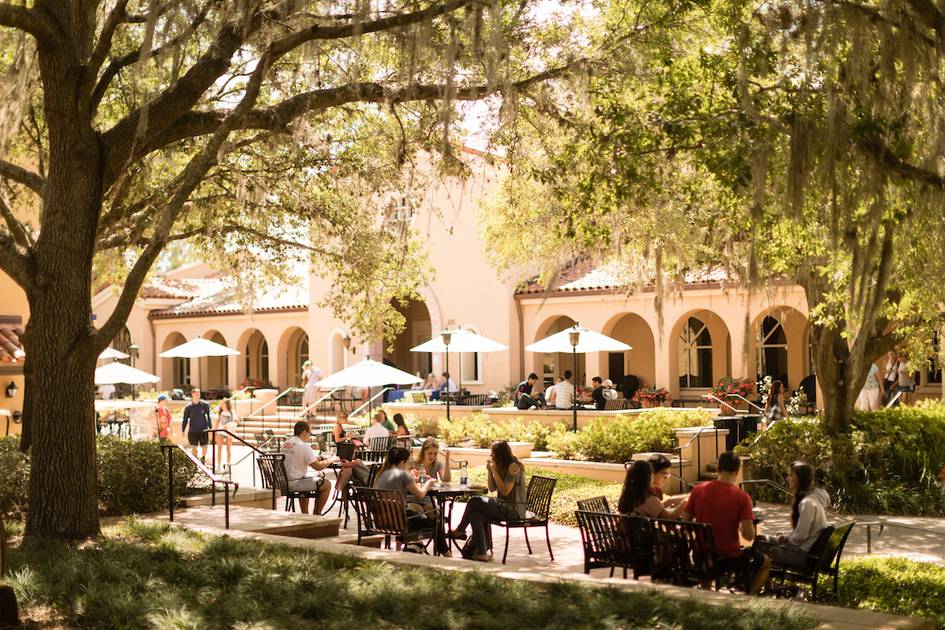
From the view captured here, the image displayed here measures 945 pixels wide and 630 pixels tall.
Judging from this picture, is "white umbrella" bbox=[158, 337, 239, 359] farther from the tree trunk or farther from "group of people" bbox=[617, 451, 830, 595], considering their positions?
"group of people" bbox=[617, 451, 830, 595]

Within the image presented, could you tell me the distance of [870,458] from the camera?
14281mm

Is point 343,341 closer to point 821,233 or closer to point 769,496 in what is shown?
point 769,496

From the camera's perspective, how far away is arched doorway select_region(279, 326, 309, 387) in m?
35.9

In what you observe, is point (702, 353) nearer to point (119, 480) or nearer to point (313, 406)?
point (313, 406)

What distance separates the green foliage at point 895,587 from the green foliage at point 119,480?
23.4 ft

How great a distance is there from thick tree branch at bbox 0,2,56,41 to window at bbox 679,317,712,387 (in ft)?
70.0

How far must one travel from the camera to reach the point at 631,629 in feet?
19.3

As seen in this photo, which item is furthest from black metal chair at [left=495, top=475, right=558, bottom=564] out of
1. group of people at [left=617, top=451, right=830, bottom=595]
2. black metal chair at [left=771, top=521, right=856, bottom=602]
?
black metal chair at [left=771, top=521, right=856, bottom=602]

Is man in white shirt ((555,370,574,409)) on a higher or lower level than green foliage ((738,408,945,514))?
higher

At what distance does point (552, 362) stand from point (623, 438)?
44.3ft

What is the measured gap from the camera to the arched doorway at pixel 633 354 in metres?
29.5

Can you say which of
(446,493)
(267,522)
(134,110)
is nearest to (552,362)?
(446,493)

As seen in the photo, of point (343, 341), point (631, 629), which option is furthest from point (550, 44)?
point (343, 341)

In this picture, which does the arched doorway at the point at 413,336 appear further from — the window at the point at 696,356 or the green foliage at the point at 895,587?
the green foliage at the point at 895,587
